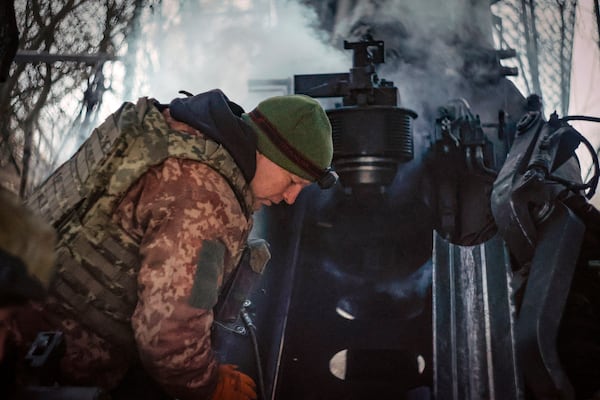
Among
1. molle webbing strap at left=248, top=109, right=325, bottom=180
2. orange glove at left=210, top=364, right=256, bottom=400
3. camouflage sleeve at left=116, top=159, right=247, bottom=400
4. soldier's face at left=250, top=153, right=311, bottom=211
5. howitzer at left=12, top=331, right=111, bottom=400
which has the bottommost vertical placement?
orange glove at left=210, top=364, right=256, bottom=400

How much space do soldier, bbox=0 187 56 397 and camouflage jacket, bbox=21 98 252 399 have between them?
0.72 m

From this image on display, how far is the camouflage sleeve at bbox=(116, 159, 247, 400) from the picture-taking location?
6.02 ft

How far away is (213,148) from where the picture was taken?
205cm

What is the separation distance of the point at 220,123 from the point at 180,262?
1.84 ft

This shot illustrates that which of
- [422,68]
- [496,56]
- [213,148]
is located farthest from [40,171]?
[213,148]

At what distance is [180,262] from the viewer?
6.08 ft

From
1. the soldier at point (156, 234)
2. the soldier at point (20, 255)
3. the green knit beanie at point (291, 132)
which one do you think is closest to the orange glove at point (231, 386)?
the soldier at point (156, 234)

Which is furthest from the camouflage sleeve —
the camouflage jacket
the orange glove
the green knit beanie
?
the green knit beanie

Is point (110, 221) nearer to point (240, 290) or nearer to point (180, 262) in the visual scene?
point (180, 262)

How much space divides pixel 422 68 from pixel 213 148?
349cm

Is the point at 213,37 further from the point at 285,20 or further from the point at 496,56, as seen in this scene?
the point at 496,56

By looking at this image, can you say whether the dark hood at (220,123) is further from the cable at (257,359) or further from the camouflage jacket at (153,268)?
the cable at (257,359)

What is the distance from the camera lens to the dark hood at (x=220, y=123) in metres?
2.12

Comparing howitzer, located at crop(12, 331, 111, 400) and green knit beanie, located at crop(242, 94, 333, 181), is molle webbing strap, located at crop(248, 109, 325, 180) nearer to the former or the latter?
green knit beanie, located at crop(242, 94, 333, 181)
